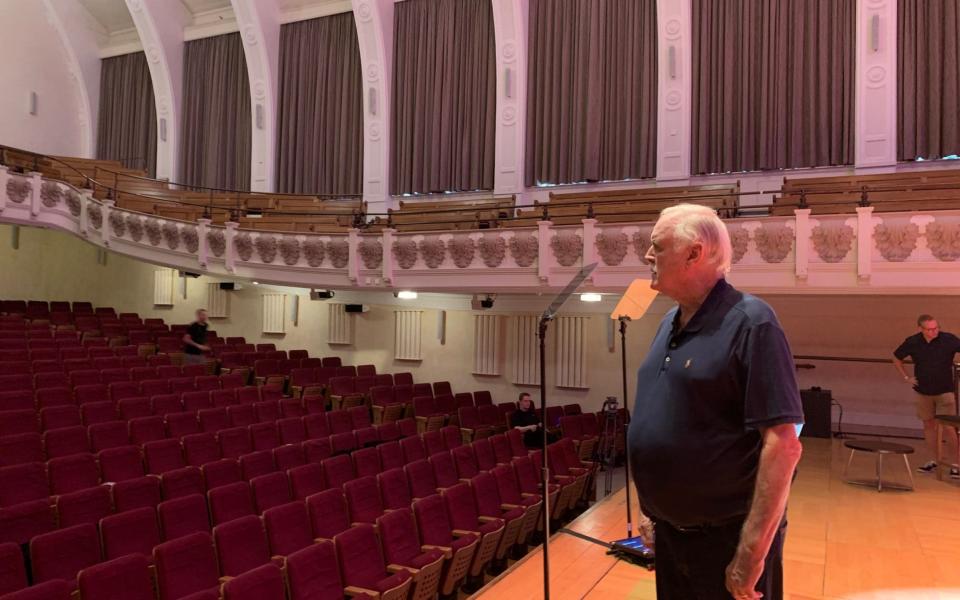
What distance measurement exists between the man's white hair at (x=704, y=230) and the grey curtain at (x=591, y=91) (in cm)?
1043

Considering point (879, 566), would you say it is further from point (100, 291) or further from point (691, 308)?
point (100, 291)

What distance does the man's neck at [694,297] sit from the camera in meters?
1.50

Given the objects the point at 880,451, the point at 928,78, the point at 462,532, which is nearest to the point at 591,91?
the point at 928,78

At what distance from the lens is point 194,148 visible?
15.9 m

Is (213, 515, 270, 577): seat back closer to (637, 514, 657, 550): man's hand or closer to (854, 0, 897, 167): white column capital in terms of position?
(637, 514, 657, 550): man's hand

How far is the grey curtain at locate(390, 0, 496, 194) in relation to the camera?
12.8m

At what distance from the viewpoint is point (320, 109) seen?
14398 millimetres

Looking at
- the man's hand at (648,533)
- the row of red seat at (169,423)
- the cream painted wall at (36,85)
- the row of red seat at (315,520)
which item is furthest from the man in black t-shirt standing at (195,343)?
the cream painted wall at (36,85)

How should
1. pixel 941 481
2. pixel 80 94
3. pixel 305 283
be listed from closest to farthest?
pixel 941 481 < pixel 305 283 < pixel 80 94

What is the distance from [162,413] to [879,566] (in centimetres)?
581

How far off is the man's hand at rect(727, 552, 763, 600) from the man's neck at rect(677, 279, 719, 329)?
49 centimetres

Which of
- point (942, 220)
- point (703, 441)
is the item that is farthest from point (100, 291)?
point (703, 441)

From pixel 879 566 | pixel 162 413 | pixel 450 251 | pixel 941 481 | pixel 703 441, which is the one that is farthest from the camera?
pixel 450 251

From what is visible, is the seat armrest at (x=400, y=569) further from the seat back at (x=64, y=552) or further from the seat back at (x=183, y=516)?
→ the seat back at (x=64, y=552)
